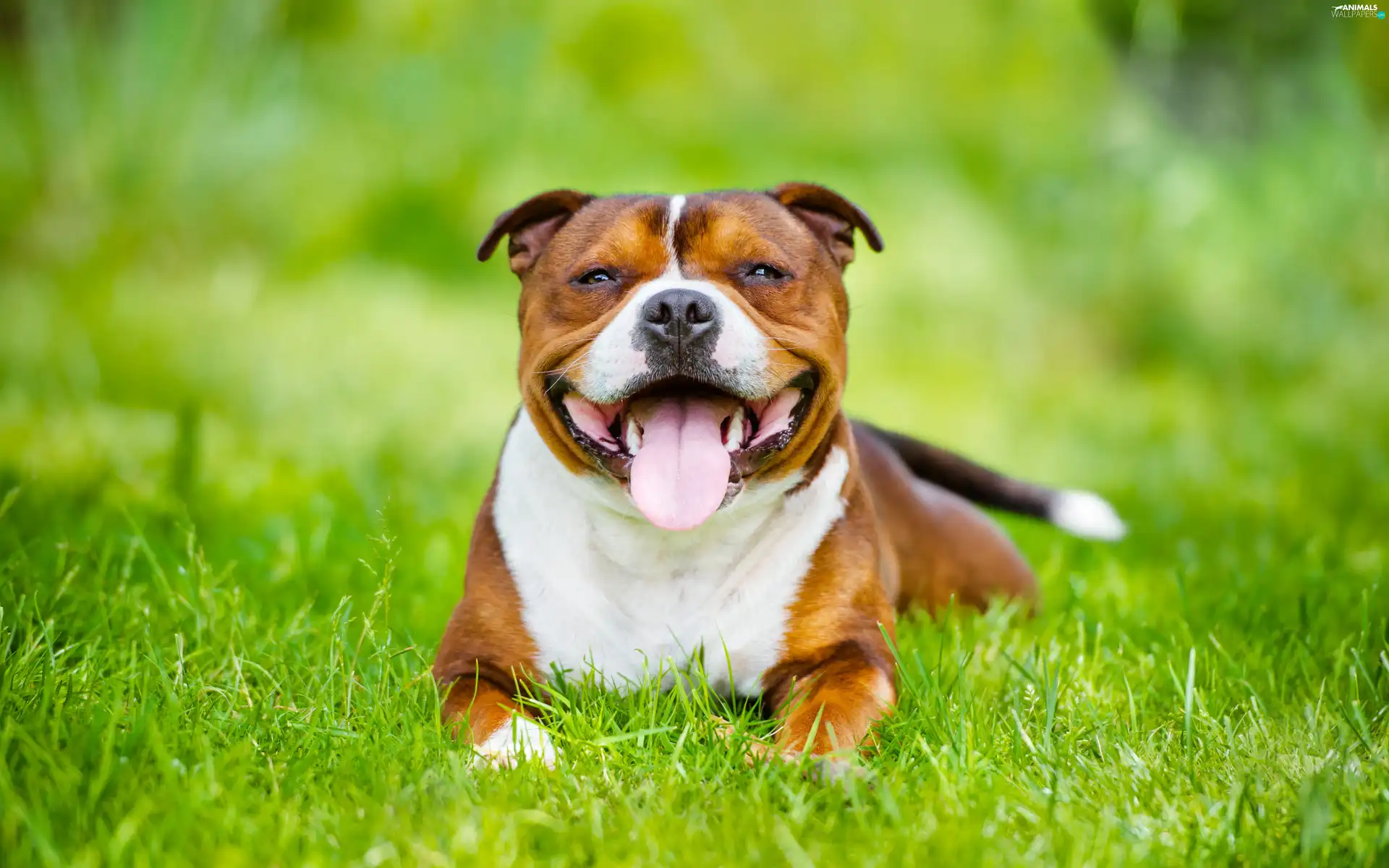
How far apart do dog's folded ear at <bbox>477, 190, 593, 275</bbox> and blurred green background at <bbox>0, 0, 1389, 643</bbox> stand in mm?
2741

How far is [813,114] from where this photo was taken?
11.2 m

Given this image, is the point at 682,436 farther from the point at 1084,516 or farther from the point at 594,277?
the point at 1084,516

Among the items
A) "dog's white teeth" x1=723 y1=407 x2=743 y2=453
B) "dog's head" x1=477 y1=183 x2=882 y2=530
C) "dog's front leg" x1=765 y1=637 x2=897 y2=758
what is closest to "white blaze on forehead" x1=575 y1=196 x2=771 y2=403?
"dog's head" x1=477 y1=183 x2=882 y2=530

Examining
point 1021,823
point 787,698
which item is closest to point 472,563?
point 787,698

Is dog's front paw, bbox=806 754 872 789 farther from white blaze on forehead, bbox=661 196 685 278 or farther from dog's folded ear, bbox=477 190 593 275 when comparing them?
dog's folded ear, bbox=477 190 593 275

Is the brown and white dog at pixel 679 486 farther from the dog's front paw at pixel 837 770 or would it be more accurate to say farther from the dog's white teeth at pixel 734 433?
the dog's front paw at pixel 837 770

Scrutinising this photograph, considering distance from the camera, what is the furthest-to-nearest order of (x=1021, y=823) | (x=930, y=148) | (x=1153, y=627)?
(x=930, y=148)
(x=1153, y=627)
(x=1021, y=823)

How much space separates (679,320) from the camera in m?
2.88

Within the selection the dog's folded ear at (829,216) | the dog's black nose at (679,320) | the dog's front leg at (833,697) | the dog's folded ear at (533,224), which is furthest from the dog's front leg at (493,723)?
the dog's folded ear at (829,216)

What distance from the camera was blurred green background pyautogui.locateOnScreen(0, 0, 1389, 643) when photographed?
7.62 m

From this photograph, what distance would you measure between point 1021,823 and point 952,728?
0.39 m

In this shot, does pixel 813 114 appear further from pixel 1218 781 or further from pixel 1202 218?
pixel 1218 781

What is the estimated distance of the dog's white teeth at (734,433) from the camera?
3.05 m

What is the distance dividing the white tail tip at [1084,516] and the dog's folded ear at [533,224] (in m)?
1.89
